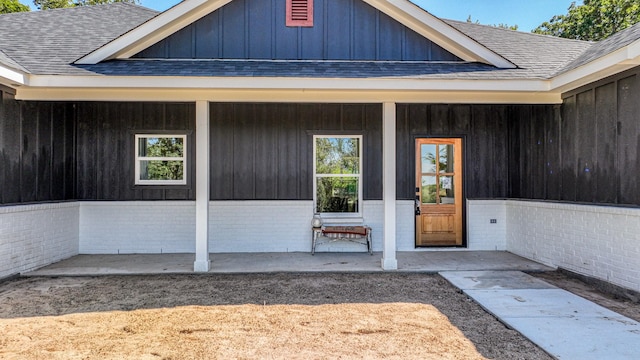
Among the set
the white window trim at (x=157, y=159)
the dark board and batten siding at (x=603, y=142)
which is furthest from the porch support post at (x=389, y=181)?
the white window trim at (x=157, y=159)

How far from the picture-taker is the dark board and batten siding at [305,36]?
6.36 m

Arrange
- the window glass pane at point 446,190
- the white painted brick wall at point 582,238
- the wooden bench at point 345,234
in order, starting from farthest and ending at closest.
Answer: the window glass pane at point 446,190 → the wooden bench at point 345,234 → the white painted brick wall at point 582,238

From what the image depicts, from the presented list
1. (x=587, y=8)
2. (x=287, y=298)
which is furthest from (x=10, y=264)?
(x=587, y=8)

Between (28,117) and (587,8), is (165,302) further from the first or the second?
(587,8)

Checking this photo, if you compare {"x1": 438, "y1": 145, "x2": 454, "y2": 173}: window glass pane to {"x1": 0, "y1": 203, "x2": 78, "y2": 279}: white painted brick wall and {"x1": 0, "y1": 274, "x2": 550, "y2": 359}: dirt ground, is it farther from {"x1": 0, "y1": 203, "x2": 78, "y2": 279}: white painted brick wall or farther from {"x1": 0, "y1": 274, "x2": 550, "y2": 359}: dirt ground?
{"x1": 0, "y1": 203, "x2": 78, "y2": 279}: white painted brick wall

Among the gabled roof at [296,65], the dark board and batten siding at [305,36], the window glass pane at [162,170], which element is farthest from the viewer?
the window glass pane at [162,170]

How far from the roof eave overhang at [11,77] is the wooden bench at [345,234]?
484 centimetres

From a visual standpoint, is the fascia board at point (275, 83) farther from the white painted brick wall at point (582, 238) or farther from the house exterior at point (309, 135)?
the white painted brick wall at point (582, 238)

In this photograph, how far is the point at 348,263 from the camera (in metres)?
6.25

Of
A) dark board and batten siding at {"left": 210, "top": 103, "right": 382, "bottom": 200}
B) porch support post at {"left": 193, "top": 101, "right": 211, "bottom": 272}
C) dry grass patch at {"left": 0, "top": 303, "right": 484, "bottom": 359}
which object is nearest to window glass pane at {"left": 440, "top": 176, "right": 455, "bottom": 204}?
dark board and batten siding at {"left": 210, "top": 103, "right": 382, "bottom": 200}

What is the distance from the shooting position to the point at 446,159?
753 centimetres

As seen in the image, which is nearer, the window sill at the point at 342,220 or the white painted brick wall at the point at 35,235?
the white painted brick wall at the point at 35,235

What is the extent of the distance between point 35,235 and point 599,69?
831cm

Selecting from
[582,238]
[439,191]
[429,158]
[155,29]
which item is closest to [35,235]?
[155,29]
